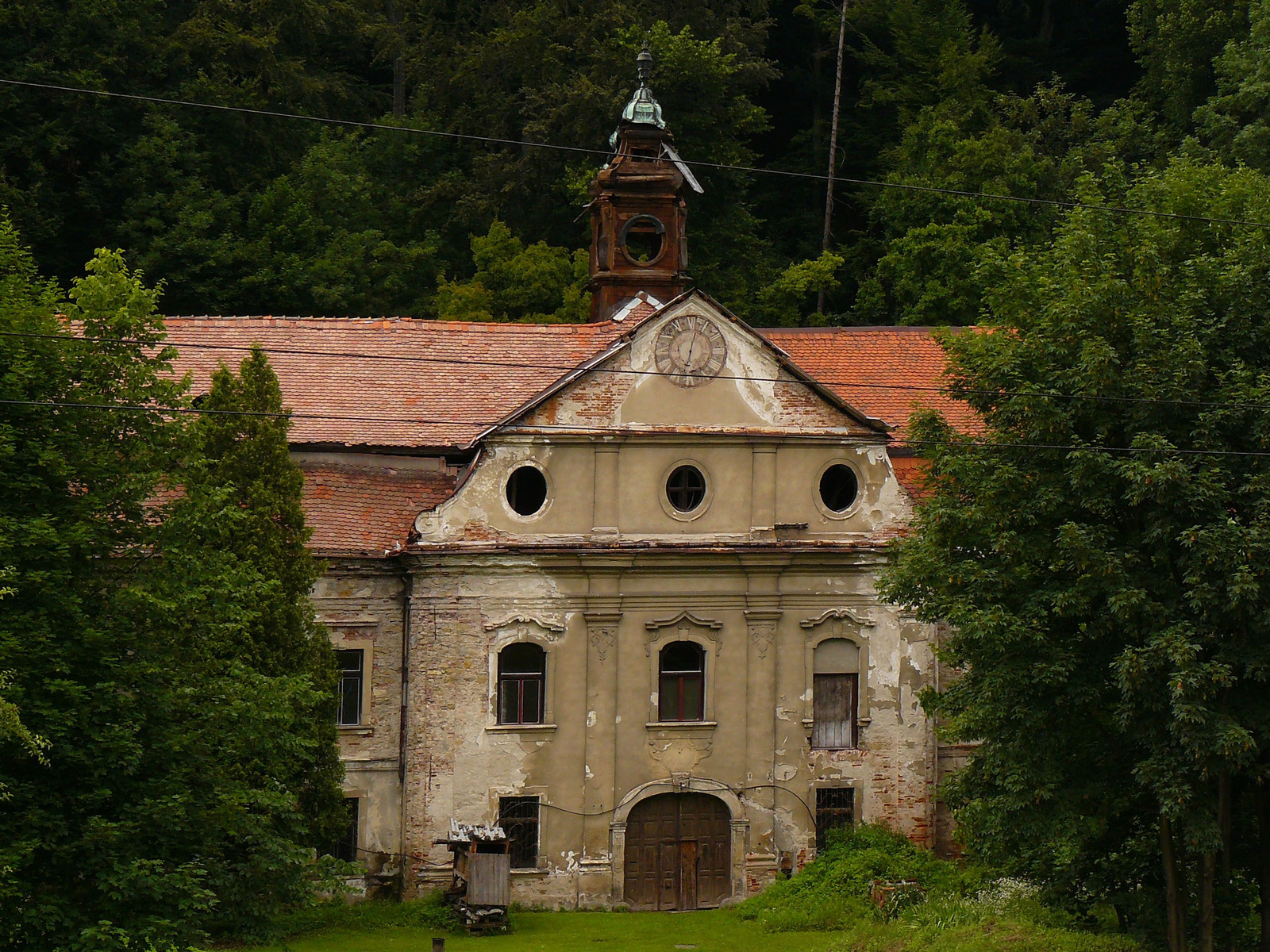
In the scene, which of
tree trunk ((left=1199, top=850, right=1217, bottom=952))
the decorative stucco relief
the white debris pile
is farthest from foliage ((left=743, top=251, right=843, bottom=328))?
tree trunk ((left=1199, top=850, right=1217, bottom=952))

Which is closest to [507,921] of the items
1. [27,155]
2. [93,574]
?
[93,574]

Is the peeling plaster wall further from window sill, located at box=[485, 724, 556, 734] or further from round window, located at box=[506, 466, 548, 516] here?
round window, located at box=[506, 466, 548, 516]

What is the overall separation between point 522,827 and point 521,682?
244cm

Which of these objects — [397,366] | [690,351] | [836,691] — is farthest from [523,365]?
[836,691]

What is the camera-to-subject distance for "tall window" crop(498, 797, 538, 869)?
100 feet

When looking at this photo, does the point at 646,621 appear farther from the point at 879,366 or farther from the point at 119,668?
the point at 119,668

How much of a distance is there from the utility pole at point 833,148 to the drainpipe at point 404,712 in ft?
76.4

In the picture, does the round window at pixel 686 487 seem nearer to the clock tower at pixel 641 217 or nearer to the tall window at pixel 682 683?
the tall window at pixel 682 683

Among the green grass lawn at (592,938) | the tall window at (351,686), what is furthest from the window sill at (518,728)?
the green grass lawn at (592,938)

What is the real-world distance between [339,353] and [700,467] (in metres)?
7.03

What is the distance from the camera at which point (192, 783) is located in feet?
71.6

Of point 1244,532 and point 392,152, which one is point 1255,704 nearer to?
point 1244,532

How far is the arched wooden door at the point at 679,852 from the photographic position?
3102 centimetres

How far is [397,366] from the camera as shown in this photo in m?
33.4
